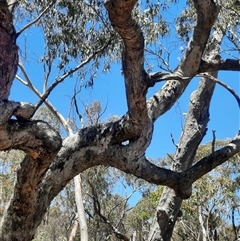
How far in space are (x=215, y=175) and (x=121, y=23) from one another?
424 inches

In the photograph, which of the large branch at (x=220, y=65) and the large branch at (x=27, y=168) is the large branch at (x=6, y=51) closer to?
the large branch at (x=27, y=168)

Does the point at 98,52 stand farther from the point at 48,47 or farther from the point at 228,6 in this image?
the point at 228,6

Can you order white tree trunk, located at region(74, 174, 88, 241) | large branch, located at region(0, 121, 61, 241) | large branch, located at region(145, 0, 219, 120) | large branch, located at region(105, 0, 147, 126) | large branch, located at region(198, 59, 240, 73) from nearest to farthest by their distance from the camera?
large branch, located at region(105, 0, 147, 126), large branch, located at region(0, 121, 61, 241), large branch, located at region(145, 0, 219, 120), large branch, located at region(198, 59, 240, 73), white tree trunk, located at region(74, 174, 88, 241)

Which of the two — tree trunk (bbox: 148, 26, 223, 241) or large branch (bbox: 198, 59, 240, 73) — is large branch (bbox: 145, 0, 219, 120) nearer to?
→ large branch (bbox: 198, 59, 240, 73)

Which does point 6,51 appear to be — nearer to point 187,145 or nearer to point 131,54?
point 131,54

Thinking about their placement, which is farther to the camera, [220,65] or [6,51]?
[220,65]

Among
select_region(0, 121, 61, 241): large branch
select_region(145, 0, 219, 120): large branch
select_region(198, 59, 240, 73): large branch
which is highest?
select_region(198, 59, 240, 73): large branch

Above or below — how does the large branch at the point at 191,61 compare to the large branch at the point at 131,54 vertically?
above

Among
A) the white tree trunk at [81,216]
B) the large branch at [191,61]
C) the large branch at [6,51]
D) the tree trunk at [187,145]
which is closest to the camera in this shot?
the large branch at [6,51]

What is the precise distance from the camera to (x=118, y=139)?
389cm

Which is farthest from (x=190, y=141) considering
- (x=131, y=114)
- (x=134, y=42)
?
(x=134, y=42)

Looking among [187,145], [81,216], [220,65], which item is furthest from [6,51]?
[81,216]

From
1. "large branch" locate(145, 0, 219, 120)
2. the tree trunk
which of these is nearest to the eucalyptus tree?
"large branch" locate(145, 0, 219, 120)

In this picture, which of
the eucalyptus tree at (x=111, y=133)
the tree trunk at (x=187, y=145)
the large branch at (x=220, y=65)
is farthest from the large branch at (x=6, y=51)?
the tree trunk at (x=187, y=145)
